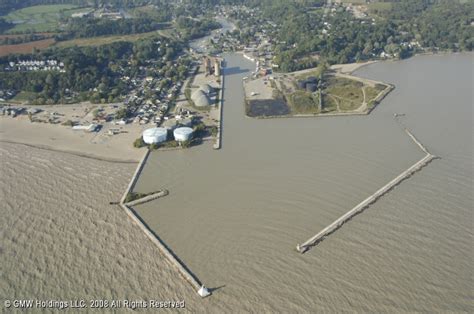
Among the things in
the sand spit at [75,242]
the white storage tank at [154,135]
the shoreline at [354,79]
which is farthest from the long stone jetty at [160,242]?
the shoreline at [354,79]

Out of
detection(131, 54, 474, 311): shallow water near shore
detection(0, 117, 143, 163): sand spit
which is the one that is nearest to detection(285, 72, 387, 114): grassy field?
detection(131, 54, 474, 311): shallow water near shore

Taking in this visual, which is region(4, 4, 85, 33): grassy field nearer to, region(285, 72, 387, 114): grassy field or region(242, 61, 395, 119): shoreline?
region(242, 61, 395, 119): shoreline

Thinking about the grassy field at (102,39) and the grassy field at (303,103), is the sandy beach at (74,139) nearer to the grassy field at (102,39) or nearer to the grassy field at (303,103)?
the grassy field at (303,103)

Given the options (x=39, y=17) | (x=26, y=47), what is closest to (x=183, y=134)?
(x=26, y=47)

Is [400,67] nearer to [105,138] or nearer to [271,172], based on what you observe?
[271,172]

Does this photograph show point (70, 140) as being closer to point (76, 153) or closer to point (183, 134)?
point (76, 153)

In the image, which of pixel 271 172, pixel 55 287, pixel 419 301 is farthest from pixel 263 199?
pixel 55 287
